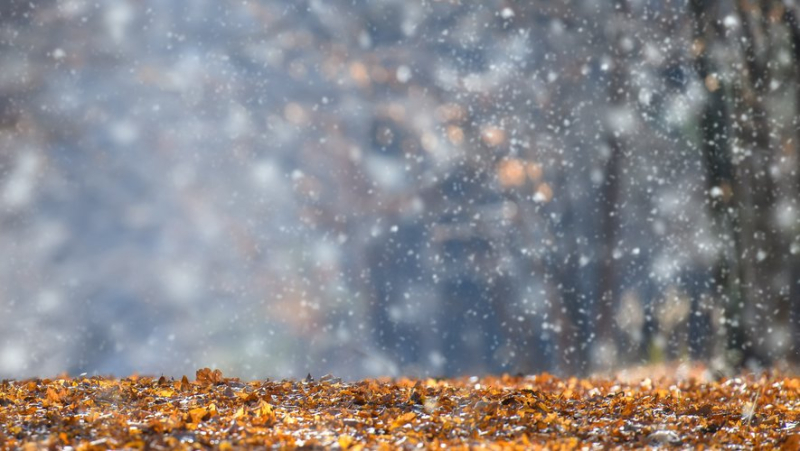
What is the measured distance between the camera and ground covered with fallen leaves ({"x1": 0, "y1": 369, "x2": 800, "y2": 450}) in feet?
9.17

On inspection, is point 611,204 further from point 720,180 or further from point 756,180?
point 756,180

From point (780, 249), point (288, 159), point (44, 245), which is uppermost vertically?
point (288, 159)

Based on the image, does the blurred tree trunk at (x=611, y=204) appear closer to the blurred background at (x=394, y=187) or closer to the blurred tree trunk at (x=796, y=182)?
the blurred background at (x=394, y=187)

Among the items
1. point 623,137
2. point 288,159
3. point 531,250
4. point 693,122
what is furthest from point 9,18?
point 693,122

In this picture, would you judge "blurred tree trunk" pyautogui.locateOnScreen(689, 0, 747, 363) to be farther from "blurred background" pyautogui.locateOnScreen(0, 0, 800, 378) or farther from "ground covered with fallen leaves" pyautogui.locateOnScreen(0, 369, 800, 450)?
"ground covered with fallen leaves" pyautogui.locateOnScreen(0, 369, 800, 450)

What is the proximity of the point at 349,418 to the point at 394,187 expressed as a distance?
2.83 metres

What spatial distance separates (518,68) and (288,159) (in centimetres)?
159

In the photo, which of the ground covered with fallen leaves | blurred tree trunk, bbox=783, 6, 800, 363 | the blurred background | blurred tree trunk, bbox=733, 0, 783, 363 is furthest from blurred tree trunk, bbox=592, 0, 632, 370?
the ground covered with fallen leaves

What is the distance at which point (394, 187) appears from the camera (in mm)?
5809

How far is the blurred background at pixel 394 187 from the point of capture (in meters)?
5.72

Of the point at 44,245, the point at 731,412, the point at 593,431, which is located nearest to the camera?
the point at 593,431

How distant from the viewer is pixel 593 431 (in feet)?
10.1

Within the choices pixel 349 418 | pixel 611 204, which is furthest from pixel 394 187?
pixel 349 418

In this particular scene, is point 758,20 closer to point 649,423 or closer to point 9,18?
point 649,423
